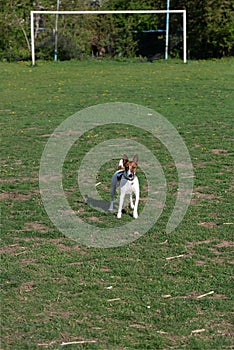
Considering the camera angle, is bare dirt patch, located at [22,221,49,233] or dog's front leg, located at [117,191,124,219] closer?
bare dirt patch, located at [22,221,49,233]

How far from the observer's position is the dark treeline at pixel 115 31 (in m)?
29.4

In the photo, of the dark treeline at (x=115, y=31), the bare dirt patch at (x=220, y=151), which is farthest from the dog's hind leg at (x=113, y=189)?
the dark treeline at (x=115, y=31)

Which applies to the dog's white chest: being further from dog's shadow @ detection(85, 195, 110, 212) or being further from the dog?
dog's shadow @ detection(85, 195, 110, 212)

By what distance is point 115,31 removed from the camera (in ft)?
101

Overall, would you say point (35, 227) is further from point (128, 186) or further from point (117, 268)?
point (117, 268)

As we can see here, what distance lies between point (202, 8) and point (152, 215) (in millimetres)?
24160

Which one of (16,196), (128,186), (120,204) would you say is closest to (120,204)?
(120,204)

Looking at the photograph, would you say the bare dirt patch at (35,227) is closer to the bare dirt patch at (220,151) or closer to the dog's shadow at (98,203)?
the dog's shadow at (98,203)

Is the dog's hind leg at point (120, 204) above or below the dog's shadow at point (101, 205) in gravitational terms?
above

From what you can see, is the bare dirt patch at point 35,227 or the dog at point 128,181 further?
the dog at point 128,181

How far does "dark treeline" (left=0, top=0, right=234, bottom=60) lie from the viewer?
29359 mm

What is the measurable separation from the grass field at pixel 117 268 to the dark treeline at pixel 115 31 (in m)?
18.0

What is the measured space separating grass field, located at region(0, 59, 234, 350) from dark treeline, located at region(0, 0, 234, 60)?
18.0 meters

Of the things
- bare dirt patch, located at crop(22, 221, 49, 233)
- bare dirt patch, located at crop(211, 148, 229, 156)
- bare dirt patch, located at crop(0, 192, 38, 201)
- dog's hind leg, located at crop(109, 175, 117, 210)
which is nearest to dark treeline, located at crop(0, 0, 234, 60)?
bare dirt patch, located at crop(211, 148, 229, 156)
